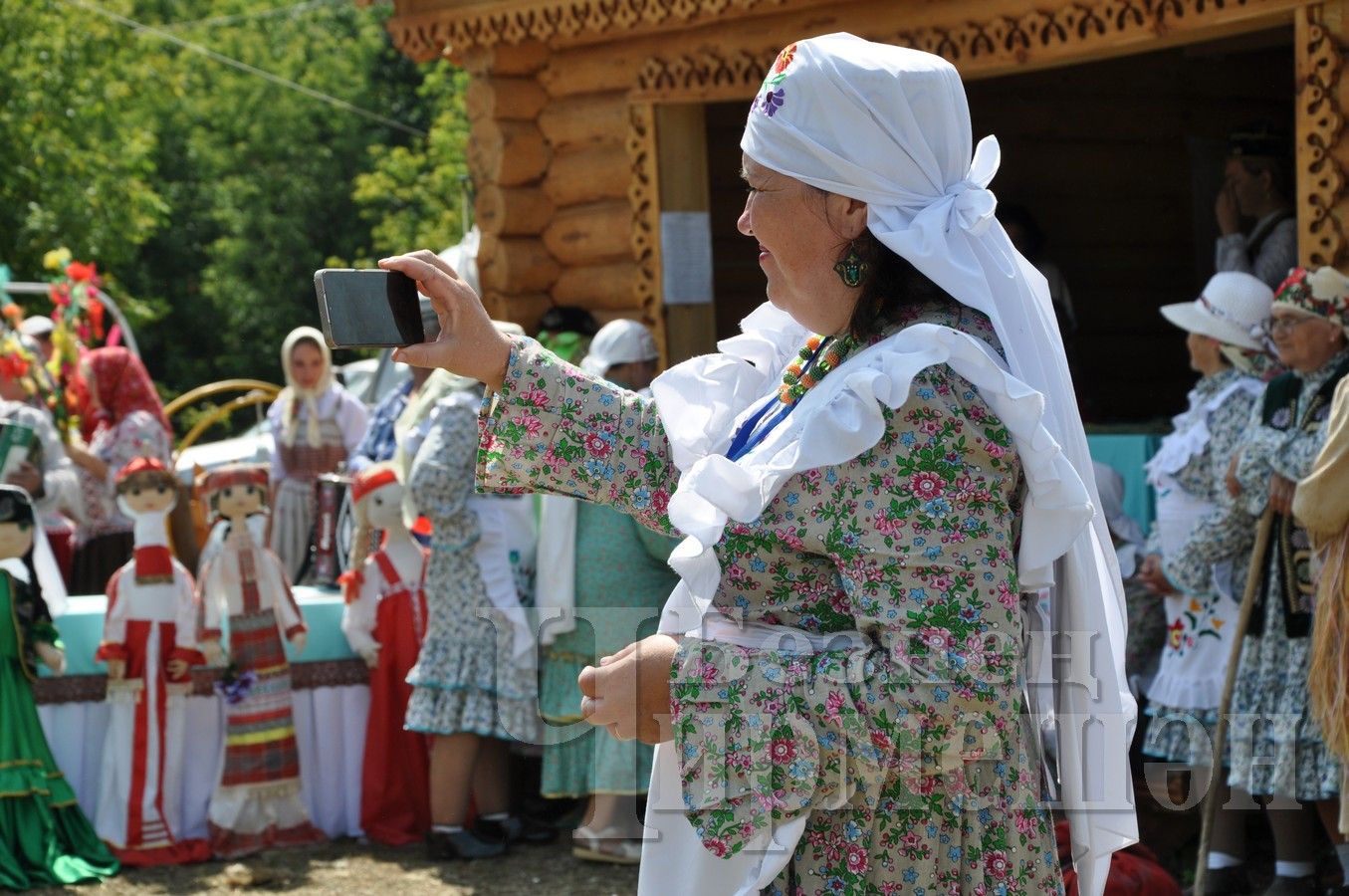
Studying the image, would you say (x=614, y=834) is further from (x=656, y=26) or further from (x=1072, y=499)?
(x=1072, y=499)

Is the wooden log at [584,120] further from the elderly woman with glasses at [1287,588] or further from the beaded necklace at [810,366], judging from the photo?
the beaded necklace at [810,366]

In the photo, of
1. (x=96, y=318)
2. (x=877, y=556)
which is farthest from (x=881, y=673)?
(x=96, y=318)

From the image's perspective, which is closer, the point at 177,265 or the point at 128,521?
the point at 128,521

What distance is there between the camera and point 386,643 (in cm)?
636

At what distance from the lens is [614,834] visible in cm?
608

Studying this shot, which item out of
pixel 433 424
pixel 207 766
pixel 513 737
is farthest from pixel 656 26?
pixel 207 766

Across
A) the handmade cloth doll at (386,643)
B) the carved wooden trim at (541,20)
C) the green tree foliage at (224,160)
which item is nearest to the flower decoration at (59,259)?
the carved wooden trim at (541,20)

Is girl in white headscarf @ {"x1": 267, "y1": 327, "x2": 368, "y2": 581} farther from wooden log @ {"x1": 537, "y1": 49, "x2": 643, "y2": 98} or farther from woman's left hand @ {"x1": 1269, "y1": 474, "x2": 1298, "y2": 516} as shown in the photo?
woman's left hand @ {"x1": 1269, "y1": 474, "x2": 1298, "y2": 516}

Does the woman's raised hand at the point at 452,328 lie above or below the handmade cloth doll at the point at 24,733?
above

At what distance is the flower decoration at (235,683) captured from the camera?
601cm

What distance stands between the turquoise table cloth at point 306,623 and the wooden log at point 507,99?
235 cm

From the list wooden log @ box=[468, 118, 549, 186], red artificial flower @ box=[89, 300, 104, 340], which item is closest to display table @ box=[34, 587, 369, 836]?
wooden log @ box=[468, 118, 549, 186]

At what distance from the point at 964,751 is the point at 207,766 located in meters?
4.74

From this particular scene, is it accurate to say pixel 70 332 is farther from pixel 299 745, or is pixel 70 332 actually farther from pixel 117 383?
pixel 299 745
